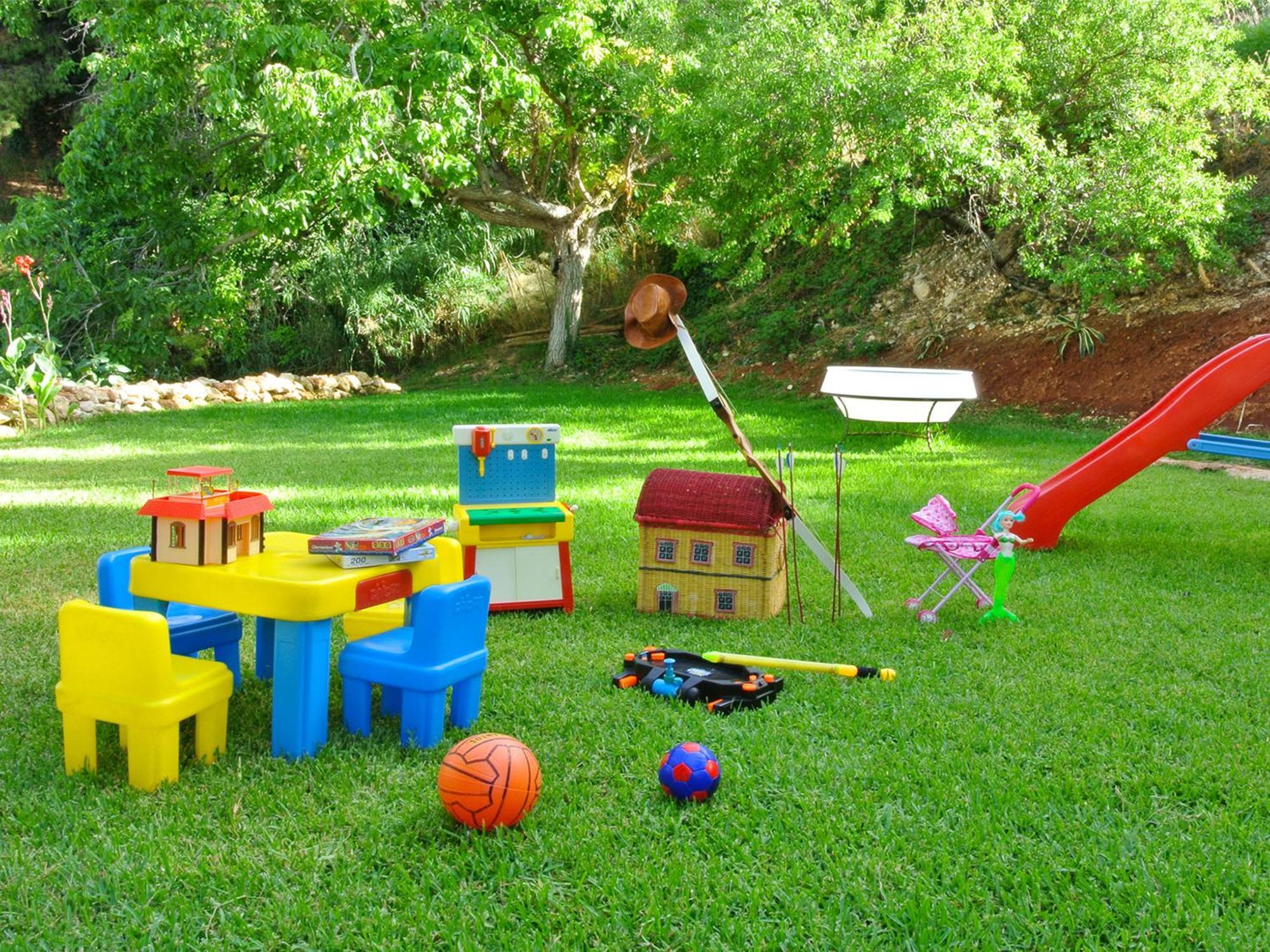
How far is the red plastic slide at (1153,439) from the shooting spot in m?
5.31

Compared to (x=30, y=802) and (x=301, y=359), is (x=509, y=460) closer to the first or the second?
(x=30, y=802)

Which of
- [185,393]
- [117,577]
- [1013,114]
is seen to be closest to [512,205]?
[185,393]

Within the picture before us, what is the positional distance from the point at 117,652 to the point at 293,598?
0.46 meters

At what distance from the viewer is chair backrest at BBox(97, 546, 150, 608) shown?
3.24 m

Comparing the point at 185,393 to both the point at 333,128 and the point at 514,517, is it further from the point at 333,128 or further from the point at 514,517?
the point at 514,517

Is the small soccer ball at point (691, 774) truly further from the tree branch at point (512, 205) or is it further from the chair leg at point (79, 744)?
the tree branch at point (512, 205)

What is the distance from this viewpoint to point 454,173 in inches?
497

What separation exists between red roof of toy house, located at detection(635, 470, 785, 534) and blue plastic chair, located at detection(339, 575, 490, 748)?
4.54ft

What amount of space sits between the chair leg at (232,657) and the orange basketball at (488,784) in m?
1.23

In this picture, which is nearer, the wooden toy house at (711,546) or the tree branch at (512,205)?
the wooden toy house at (711,546)

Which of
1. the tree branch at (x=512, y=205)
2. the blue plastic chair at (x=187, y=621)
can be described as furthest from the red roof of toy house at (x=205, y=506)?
the tree branch at (x=512, y=205)

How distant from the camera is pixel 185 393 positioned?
1358cm

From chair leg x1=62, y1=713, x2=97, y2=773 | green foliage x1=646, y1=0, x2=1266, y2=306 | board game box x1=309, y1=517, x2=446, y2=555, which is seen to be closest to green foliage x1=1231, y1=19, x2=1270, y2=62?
green foliage x1=646, y1=0, x2=1266, y2=306

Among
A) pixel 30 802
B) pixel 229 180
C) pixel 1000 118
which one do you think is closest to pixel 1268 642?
pixel 30 802
